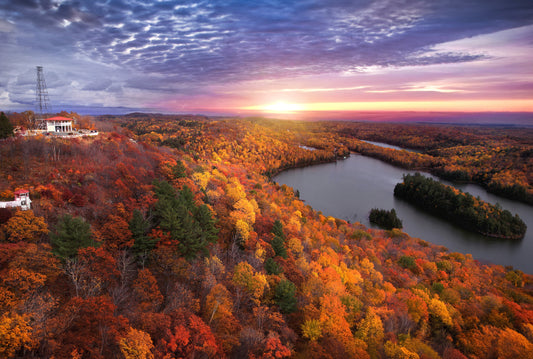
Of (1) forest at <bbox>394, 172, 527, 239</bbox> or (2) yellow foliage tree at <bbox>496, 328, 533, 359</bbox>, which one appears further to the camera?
(1) forest at <bbox>394, 172, 527, 239</bbox>

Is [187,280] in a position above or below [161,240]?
below

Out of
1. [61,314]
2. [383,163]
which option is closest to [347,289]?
[61,314]

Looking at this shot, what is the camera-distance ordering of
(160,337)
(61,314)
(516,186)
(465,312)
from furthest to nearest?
1. (516,186)
2. (465,312)
3. (160,337)
4. (61,314)

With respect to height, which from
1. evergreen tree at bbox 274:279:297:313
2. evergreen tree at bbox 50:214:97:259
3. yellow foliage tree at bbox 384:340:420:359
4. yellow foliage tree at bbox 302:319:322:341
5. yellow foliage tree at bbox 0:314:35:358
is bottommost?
yellow foliage tree at bbox 384:340:420:359

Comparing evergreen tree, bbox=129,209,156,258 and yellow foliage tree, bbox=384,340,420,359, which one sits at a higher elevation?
evergreen tree, bbox=129,209,156,258

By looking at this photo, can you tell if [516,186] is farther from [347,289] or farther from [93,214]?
[93,214]

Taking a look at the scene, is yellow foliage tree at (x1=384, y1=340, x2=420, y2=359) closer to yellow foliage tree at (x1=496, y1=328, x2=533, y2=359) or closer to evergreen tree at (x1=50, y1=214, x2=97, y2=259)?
yellow foliage tree at (x1=496, y1=328, x2=533, y2=359)

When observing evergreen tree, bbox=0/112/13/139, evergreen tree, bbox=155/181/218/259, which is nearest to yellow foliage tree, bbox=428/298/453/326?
evergreen tree, bbox=155/181/218/259
